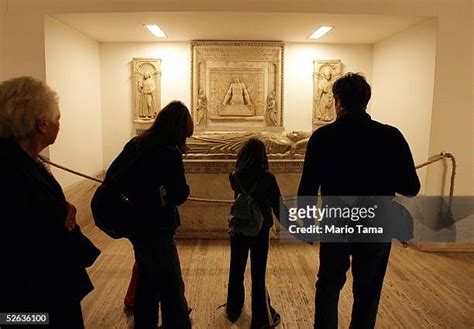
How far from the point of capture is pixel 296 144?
4.39m

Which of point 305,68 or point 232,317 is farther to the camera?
point 305,68

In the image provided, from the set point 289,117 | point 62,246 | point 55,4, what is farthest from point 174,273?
point 289,117

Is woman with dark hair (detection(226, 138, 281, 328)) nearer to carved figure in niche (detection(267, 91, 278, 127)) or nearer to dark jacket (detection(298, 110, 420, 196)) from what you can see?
dark jacket (detection(298, 110, 420, 196))

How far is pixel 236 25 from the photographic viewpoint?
4887 mm

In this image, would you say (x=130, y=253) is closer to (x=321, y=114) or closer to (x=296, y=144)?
(x=296, y=144)

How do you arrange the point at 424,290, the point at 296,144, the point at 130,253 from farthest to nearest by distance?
the point at 296,144 → the point at 130,253 → the point at 424,290

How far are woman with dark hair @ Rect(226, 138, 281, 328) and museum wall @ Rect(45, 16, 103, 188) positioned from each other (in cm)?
269

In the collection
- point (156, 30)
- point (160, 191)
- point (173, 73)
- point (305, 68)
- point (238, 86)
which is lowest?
point (160, 191)

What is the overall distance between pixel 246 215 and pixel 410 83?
3370mm

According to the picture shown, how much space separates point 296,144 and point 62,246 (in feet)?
11.3

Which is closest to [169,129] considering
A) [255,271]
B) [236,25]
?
[255,271]

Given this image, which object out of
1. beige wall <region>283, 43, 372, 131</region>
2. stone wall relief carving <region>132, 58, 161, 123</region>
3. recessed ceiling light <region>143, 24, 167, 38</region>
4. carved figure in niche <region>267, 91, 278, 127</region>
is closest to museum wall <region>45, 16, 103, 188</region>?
stone wall relief carving <region>132, 58, 161, 123</region>

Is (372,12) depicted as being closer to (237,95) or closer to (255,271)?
(237,95)

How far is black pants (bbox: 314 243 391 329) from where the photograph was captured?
1845 mm
